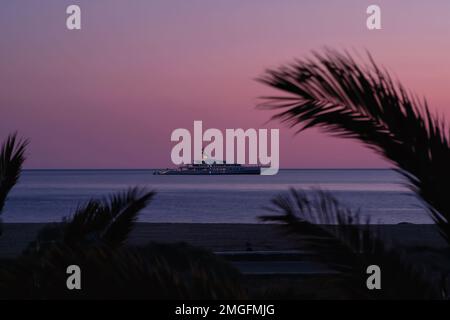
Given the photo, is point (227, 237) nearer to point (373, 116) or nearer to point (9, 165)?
point (9, 165)

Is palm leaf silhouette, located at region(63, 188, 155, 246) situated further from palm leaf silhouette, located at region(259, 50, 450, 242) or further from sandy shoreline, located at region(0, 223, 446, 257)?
sandy shoreline, located at region(0, 223, 446, 257)

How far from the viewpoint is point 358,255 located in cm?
425

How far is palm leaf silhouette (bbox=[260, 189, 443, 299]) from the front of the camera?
13.5 ft

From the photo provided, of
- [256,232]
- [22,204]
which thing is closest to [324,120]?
[256,232]

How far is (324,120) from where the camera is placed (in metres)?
3.80

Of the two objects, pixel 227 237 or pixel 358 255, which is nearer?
pixel 358 255

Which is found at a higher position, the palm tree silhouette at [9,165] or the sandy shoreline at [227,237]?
the palm tree silhouette at [9,165]

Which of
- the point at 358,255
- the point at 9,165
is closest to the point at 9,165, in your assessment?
the point at 9,165

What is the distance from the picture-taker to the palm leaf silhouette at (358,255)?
162 inches

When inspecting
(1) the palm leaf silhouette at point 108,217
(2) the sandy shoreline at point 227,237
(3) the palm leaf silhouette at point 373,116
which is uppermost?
(3) the palm leaf silhouette at point 373,116

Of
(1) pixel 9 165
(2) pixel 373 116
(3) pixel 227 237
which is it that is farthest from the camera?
(3) pixel 227 237

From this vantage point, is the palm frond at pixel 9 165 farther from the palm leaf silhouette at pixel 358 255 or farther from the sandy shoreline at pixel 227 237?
the sandy shoreline at pixel 227 237

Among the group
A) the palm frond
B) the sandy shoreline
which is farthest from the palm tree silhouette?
the sandy shoreline

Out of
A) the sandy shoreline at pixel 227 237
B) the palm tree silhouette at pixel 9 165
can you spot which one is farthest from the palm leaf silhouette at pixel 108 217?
the sandy shoreline at pixel 227 237
